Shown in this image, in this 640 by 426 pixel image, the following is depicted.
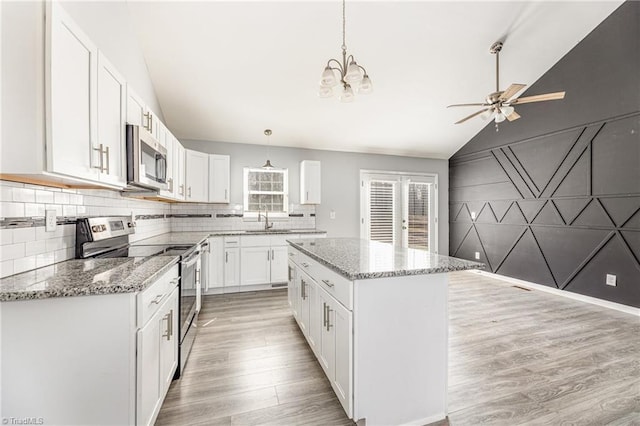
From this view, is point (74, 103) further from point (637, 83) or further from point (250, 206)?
point (637, 83)

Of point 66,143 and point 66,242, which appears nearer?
point 66,143

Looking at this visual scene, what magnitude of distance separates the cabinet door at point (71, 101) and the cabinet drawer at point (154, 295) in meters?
0.66

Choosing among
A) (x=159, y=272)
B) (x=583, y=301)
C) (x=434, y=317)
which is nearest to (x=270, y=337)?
(x=159, y=272)

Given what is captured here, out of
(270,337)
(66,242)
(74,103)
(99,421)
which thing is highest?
(74,103)

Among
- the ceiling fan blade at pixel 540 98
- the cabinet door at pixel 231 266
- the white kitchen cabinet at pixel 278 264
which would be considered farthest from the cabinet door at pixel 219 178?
the ceiling fan blade at pixel 540 98

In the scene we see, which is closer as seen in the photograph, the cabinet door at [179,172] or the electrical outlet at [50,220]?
the electrical outlet at [50,220]

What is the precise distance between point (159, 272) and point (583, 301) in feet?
16.1

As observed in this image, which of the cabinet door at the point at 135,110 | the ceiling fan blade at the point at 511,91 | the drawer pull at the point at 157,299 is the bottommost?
the drawer pull at the point at 157,299

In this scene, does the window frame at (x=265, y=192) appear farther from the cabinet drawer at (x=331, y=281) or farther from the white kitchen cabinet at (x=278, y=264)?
the cabinet drawer at (x=331, y=281)

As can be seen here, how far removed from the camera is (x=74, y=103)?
1.32 meters

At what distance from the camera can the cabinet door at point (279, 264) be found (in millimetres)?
4121

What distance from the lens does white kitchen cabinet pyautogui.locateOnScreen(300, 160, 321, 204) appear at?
15.3 feet

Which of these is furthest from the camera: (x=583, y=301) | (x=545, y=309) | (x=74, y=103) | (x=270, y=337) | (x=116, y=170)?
(x=583, y=301)

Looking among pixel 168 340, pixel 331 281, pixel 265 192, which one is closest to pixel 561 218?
pixel 331 281
